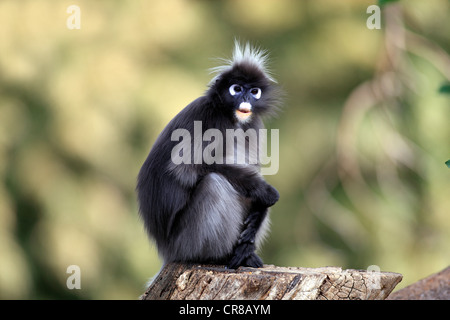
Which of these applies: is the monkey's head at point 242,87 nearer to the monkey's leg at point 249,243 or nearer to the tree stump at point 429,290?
the monkey's leg at point 249,243

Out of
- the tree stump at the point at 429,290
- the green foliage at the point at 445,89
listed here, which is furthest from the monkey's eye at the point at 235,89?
the tree stump at the point at 429,290

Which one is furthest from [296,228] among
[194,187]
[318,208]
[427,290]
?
[194,187]

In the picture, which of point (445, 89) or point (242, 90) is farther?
point (242, 90)

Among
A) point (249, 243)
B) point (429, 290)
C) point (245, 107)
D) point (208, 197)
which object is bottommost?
point (429, 290)

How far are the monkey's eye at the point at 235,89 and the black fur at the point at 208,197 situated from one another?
0.03 metres

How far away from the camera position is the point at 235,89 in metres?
4.43

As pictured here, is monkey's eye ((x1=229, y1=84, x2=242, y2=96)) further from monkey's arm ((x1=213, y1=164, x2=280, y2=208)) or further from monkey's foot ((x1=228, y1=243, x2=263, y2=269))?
monkey's foot ((x1=228, y1=243, x2=263, y2=269))

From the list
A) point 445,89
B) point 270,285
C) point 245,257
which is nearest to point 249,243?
point 245,257

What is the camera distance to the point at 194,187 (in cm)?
421

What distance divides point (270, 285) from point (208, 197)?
76cm

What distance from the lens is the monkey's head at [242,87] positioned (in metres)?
4.37

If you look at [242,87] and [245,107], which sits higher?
[242,87]

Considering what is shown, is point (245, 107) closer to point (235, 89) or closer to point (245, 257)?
point (235, 89)

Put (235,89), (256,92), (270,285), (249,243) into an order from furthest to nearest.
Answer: (256,92) < (235,89) < (249,243) < (270,285)
